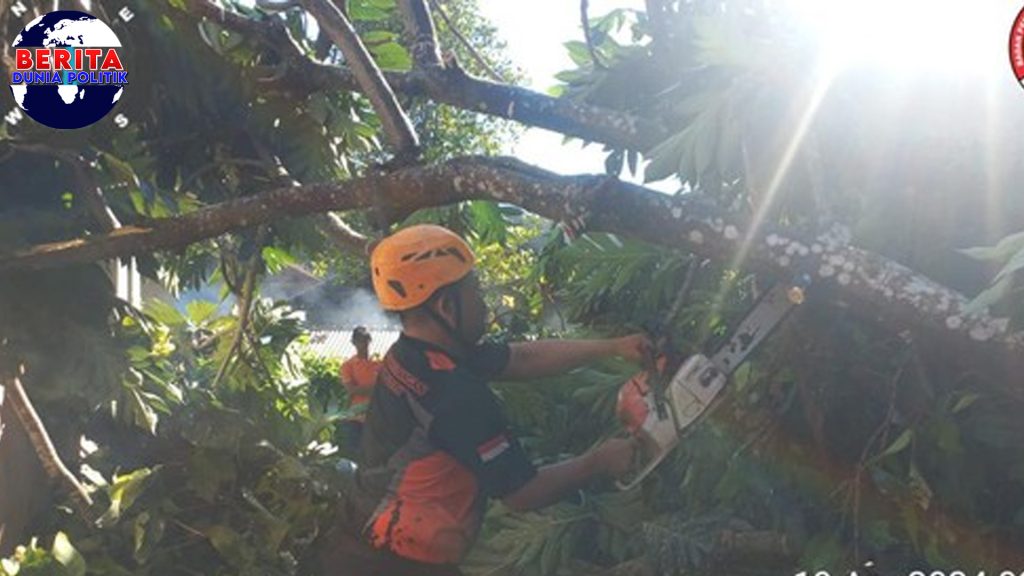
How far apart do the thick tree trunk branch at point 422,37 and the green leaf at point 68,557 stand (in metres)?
2.63

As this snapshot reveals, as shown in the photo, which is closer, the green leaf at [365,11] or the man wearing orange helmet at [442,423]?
the man wearing orange helmet at [442,423]

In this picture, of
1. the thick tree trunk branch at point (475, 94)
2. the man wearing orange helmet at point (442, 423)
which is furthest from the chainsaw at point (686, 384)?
the thick tree trunk branch at point (475, 94)

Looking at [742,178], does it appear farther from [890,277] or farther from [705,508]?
[705,508]

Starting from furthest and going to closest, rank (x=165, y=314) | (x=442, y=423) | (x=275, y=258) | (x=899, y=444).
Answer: (x=165, y=314) < (x=275, y=258) < (x=442, y=423) < (x=899, y=444)

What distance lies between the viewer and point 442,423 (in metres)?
3.80

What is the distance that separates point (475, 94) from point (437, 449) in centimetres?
177

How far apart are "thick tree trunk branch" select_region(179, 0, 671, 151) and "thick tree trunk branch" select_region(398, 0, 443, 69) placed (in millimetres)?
49

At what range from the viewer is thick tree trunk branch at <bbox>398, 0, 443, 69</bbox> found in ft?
17.1

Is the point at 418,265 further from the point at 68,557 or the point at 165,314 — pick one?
the point at 165,314

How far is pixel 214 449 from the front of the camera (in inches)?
224

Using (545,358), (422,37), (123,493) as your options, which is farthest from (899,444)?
(123,493)

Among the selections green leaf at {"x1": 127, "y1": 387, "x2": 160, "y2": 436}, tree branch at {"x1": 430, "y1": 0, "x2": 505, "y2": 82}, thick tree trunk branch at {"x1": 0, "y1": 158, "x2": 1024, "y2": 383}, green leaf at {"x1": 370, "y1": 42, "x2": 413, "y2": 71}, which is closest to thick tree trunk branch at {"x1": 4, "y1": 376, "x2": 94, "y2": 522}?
green leaf at {"x1": 127, "y1": 387, "x2": 160, "y2": 436}

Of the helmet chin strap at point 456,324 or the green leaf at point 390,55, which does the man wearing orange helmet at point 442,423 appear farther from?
the green leaf at point 390,55

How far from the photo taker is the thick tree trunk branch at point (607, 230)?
340 centimetres
